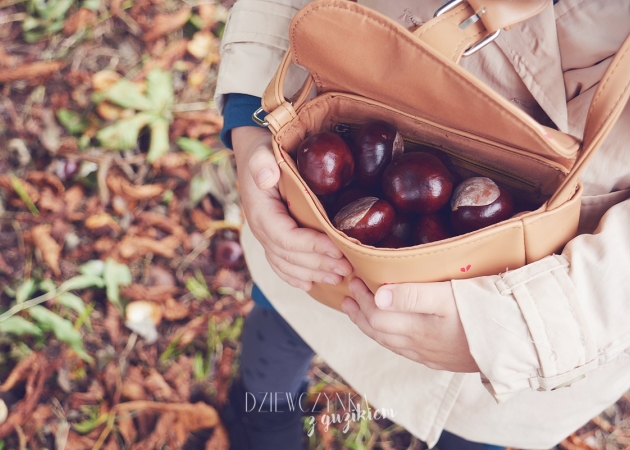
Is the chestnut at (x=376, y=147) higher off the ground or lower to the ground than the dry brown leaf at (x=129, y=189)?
higher

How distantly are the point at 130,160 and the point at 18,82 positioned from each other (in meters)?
0.55

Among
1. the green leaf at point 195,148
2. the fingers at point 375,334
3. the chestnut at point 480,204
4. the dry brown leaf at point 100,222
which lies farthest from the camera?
the green leaf at point 195,148

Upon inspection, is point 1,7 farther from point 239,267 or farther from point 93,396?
point 93,396

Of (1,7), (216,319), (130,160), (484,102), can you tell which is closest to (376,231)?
(484,102)

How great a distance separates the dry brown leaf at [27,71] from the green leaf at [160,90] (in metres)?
0.36

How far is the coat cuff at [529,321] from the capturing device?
0.61m

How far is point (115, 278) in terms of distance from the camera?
144 cm

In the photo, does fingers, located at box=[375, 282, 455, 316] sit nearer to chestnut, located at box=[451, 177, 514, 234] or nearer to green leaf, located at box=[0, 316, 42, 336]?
chestnut, located at box=[451, 177, 514, 234]

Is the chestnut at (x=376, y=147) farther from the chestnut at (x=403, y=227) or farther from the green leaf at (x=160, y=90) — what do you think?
the green leaf at (x=160, y=90)

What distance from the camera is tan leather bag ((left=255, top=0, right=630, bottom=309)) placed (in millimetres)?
525

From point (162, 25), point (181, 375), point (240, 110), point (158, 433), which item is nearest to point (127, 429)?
point (158, 433)

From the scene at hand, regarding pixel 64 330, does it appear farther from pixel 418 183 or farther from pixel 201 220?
pixel 418 183

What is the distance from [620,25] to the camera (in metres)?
0.60

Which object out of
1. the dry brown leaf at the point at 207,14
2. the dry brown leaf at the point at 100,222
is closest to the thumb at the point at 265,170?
the dry brown leaf at the point at 100,222
